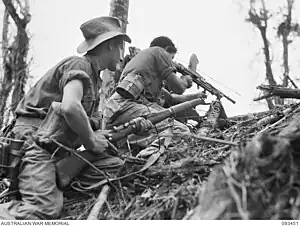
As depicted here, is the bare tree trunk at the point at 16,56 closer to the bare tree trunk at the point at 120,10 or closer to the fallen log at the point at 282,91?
the bare tree trunk at the point at 120,10

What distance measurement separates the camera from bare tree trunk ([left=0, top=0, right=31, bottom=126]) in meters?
13.7

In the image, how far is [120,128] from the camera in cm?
423

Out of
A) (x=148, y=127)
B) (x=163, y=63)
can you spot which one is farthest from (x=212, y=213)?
(x=163, y=63)

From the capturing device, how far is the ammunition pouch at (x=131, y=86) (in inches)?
226

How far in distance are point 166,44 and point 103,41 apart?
2.71 metres

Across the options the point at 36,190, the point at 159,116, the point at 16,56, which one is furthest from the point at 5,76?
the point at 36,190

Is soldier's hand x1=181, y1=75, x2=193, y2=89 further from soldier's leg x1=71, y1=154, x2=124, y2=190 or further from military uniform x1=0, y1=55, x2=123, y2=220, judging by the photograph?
soldier's leg x1=71, y1=154, x2=124, y2=190

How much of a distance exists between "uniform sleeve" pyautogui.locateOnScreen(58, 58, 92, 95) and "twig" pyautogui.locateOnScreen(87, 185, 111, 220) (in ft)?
2.62

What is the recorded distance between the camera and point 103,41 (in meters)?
4.35

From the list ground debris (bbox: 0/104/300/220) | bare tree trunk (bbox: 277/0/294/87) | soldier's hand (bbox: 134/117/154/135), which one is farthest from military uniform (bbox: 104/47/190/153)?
A: bare tree trunk (bbox: 277/0/294/87)

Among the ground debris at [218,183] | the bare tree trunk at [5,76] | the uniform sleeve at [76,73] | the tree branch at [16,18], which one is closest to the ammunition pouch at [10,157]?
the ground debris at [218,183]

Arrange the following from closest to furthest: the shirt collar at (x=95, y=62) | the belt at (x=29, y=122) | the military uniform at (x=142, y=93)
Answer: the belt at (x=29, y=122) < the shirt collar at (x=95, y=62) < the military uniform at (x=142, y=93)

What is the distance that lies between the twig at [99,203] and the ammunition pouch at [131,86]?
202 centimetres

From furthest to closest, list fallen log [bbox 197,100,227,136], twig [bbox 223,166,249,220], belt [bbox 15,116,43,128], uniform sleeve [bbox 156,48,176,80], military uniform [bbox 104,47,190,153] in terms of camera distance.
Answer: uniform sleeve [bbox 156,48,176,80], fallen log [bbox 197,100,227,136], military uniform [bbox 104,47,190,153], belt [bbox 15,116,43,128], twig [bbox 223,166,249,220]
